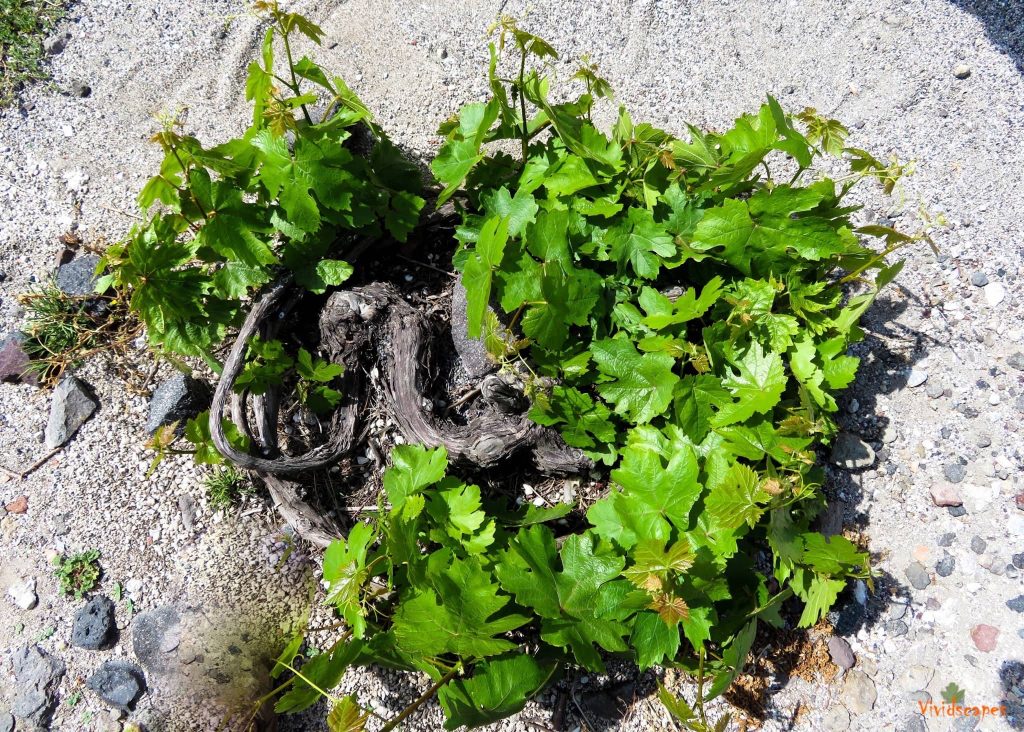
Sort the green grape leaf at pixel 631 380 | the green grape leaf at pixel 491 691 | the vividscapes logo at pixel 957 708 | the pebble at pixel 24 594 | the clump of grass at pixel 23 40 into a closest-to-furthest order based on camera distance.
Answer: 1. the green grape leaf at pixel 491 691
2. the green grape leaf at pixel 631 380
3. the vividscapes logo at pixel 957 708
4. the pebble at pixel 24 594
5. the clump of grass at pixel 23 40

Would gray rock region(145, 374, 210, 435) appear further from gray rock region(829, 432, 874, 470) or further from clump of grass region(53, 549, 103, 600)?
gray rock region(829, 432, 874, 470)

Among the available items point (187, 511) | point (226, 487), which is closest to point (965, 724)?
point (226, 487)

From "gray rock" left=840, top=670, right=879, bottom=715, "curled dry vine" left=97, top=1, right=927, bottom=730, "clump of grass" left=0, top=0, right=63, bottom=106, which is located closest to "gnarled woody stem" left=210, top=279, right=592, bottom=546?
"curled dry vine" left=97, top=1, right=927, bottom=730

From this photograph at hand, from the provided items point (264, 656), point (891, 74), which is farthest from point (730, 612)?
point (891, 74)

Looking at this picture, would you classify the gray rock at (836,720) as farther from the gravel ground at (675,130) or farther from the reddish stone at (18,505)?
the reddish stone at (18,505)

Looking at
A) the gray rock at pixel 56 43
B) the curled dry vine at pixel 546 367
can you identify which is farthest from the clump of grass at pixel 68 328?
the gray rock at pixel 56 43

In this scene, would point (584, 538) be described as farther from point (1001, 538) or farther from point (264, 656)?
point (1001, 538)
